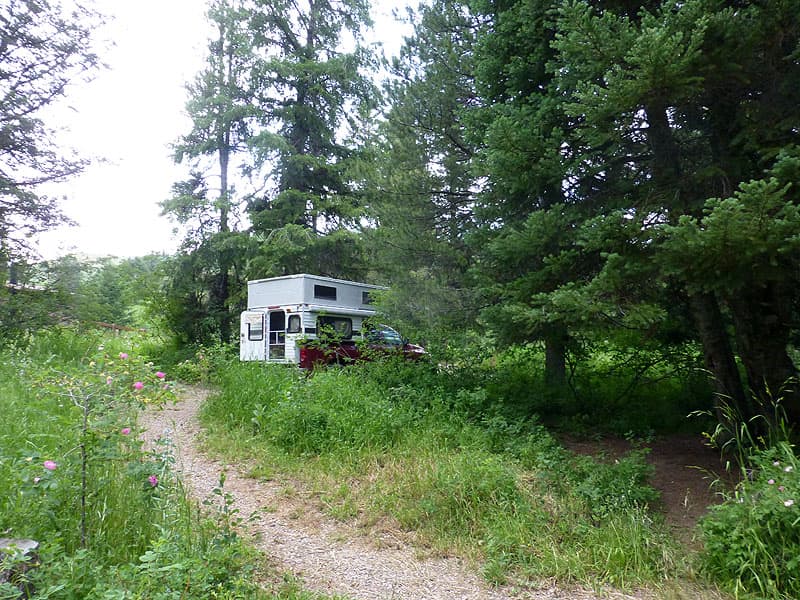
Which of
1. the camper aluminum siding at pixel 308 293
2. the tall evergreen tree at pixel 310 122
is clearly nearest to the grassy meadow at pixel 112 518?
the camper aluminum siding at pixel 308 293

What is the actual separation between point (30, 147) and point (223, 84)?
5.94 m

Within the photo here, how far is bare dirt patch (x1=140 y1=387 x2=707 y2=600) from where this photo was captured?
2.91 metres

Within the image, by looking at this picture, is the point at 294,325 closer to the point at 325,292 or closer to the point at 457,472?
the point at 325,292

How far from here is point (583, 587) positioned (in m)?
2.93

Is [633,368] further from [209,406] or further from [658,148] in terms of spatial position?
[209,406]

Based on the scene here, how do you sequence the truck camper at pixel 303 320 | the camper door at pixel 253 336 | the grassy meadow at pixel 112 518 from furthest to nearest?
the camper door at pixel 253 336 < the truck camper at pixel 303 320 < the grassy meadow at pixel 112 518

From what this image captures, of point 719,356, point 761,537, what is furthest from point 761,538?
point 719,356

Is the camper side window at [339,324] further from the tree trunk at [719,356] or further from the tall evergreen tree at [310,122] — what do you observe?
the tree trunk at [719,356]

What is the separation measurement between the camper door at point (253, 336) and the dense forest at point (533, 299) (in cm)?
90

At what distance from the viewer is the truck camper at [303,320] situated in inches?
372

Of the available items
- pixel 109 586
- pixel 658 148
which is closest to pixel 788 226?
pixel 658 148

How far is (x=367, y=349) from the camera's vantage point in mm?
8102

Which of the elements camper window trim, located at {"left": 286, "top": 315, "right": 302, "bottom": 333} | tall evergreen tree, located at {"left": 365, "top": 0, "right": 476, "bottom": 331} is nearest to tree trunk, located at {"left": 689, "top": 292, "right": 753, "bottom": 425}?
tall evergreen tree, located at {"left": 365, "top": 0, "right": 476, "bottom": 331}

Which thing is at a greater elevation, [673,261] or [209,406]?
[673,261]
